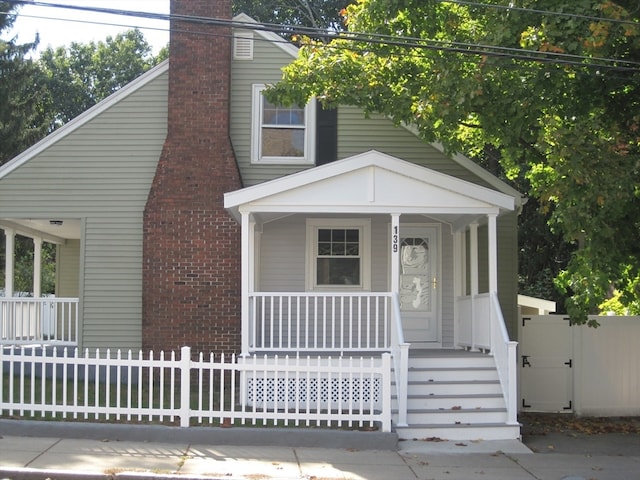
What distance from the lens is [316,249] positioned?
1425cm

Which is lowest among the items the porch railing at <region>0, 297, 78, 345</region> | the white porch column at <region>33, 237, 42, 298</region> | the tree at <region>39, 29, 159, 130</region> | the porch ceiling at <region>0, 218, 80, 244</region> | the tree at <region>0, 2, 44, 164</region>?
the porch railing at <region>0, 297, 78, 345</region>

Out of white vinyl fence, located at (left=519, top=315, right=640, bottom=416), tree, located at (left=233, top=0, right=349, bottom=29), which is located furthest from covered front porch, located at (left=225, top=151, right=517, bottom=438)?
tree, located at (left=233, top=0, right=349, bottom=29)

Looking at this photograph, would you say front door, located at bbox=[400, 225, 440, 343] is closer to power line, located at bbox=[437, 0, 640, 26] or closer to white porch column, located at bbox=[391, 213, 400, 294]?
white porch column, located at bbox=[391, 213, 400, 294]

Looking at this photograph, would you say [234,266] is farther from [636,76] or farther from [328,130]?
[636,76]

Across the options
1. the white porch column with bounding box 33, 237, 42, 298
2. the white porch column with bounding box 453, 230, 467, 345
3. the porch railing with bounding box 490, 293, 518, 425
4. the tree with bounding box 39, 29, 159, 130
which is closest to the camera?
the porch railing with bounding box 490, 293, 518, 425

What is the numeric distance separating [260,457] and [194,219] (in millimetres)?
5592

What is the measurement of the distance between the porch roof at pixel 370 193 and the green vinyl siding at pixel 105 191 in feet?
11.8

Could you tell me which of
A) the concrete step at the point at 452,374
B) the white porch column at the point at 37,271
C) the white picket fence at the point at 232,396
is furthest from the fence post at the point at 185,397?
the white porch column at the point at 37,271

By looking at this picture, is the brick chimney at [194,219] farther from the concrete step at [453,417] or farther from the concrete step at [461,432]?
the concrete step at [461,432]

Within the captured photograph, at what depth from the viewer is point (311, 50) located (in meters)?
12.8

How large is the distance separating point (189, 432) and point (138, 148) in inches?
254

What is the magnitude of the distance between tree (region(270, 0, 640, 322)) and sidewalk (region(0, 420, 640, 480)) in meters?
2.46

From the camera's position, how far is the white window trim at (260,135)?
47.2 feet

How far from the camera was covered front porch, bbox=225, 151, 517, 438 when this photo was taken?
1149 centimetres
